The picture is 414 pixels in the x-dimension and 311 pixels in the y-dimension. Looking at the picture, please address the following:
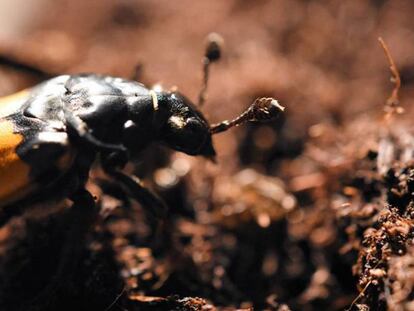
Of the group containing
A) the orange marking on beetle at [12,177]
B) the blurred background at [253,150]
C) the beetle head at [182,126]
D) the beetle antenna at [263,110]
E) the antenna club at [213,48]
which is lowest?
the blurred background at [253,150]

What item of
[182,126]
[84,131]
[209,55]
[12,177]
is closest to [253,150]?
[209,55]

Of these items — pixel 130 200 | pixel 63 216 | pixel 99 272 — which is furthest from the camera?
pixel 130 200

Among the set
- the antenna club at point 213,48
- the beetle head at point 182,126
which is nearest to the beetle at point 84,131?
the beetle head at point 182,126

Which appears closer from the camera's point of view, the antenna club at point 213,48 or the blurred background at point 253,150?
the blurred background at point 253,150

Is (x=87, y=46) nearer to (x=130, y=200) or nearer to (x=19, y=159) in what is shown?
(x=130, y=200)

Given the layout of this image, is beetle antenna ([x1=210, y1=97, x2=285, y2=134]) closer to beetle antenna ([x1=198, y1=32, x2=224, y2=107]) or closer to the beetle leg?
beetle antenna ([x1=198, y1=32, x2=224, y2=107])

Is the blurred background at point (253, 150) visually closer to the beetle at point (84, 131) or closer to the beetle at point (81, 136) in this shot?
the beetle at point (81, 136)

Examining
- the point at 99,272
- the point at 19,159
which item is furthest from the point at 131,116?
the point at 99,272

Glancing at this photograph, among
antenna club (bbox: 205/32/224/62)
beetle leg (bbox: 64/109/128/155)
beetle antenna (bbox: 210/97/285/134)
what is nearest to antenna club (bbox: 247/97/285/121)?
beetle antenna (bbox: 210/97/285/134)
